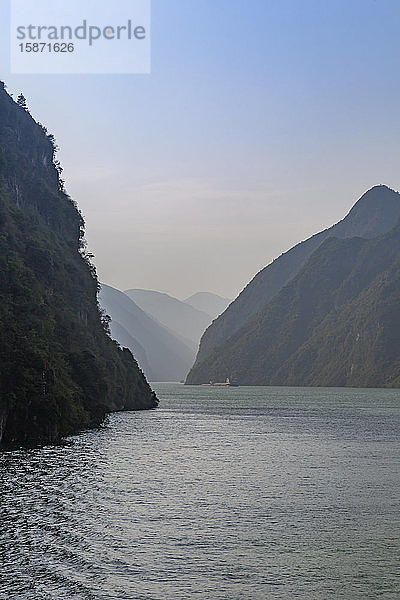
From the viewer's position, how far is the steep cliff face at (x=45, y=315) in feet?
234

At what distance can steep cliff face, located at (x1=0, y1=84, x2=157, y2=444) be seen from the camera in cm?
7119

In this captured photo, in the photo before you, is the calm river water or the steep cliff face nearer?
the calm river water

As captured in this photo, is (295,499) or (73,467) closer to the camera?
(295,499)

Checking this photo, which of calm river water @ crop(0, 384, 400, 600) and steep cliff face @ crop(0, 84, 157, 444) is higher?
steep cliff face @ crop(0, 84, 157, 444)

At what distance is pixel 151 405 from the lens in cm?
16012

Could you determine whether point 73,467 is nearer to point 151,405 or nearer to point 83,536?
point 83,536

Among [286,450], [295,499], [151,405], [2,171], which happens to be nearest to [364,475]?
[295,499]

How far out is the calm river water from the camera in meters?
26.9

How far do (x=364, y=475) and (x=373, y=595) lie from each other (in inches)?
1189

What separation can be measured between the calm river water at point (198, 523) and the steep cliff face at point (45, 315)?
242 inches

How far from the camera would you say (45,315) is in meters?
94.6

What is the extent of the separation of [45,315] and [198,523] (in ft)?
201

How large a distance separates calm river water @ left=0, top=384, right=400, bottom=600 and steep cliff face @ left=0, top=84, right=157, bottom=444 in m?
6.13

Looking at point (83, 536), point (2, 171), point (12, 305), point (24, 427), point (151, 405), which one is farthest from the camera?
point (151, 405)
